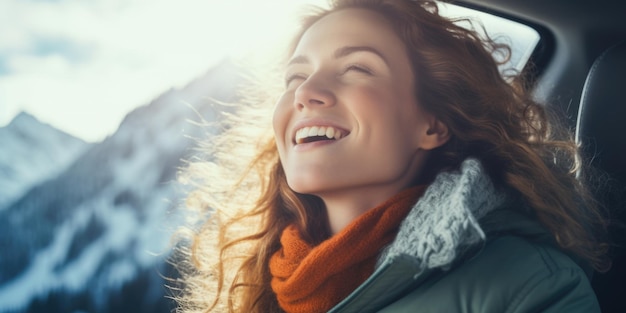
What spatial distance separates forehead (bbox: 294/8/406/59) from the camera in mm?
1663

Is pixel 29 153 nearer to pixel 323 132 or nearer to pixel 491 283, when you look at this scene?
pixel 323 132

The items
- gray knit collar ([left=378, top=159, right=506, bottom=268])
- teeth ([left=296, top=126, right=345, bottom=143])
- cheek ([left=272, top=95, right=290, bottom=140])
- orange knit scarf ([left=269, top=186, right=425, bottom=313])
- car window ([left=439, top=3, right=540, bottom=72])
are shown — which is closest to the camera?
gray knit collar ([left=378, top=159, right=506, bottom=268])

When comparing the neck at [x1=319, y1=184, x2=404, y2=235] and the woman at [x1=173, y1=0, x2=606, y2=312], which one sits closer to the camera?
the woman at [x1=173, y1=0, x2=606, y2=312]

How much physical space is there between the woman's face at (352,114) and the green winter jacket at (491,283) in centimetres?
32

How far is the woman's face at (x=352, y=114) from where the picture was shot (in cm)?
155

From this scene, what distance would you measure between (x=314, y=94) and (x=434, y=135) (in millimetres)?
358

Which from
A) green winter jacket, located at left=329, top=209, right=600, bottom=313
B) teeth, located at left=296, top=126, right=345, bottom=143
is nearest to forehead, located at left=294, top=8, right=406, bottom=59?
teeth, located at left=296, top=126, right=345, bottom=143

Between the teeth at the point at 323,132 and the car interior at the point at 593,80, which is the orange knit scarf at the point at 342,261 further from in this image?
the car interior at the point at 593,80

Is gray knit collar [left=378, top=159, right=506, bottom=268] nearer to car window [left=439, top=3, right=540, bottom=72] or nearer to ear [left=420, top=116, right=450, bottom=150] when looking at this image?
ear [left=420, top=116, right=450, bottom=150]

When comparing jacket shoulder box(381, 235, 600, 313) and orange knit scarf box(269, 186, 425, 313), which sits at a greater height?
jacket shoulder box(381, 235, 600, 313)

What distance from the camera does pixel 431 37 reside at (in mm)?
1728

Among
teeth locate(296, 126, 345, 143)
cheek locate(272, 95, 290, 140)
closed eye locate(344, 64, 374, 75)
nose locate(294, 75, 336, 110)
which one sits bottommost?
cheek locate(272, 95, 290, 140)

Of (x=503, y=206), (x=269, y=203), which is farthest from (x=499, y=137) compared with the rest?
(x=269, y=203)

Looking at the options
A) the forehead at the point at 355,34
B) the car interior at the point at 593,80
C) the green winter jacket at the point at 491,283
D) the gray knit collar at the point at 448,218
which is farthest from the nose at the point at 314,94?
the car interior at the point at 593,80
